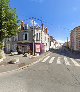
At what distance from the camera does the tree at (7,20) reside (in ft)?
71.6

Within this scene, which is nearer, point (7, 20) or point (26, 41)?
point (7, 20)

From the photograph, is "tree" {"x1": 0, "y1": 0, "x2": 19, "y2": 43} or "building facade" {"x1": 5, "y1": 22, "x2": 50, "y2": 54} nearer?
"tree" {"x1": 0, "y1": 0, "x2": 19, "y2": 43}

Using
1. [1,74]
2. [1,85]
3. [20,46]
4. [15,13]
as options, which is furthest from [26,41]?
[1,85]

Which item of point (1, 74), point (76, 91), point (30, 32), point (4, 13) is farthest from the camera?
point (30, 32)

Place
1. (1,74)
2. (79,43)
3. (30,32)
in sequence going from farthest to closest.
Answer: (79,43)
(30,32)
(1,74)

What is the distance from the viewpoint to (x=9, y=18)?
22.5 m

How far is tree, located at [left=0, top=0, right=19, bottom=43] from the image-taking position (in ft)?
71.6

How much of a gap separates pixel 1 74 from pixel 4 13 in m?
8.88

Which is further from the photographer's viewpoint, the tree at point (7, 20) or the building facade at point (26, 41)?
the building facade at point (26, 41)

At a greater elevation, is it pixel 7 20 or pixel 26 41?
pixel 7 20

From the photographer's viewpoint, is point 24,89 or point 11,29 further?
point 11,29

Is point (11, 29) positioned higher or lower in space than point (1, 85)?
higher

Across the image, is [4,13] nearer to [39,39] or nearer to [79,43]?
[39,39]

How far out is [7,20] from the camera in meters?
22.5
